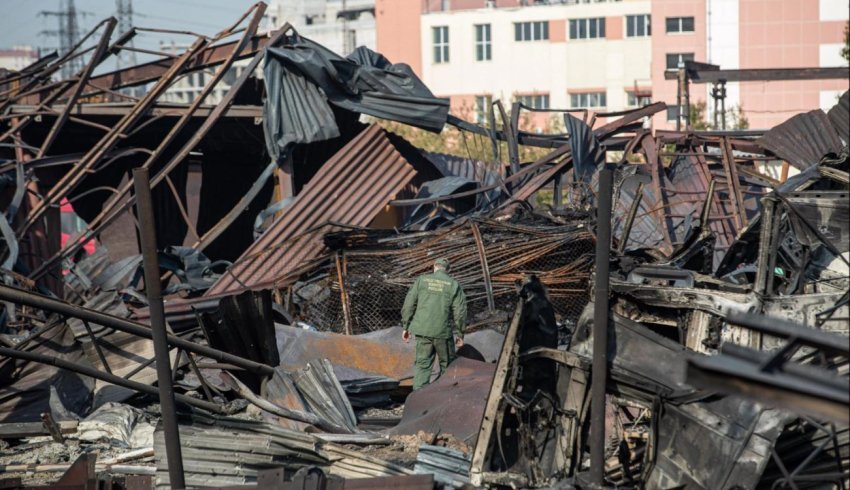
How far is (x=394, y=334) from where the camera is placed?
543 inches

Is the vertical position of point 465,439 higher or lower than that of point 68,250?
lower

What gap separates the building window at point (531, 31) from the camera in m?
59.1

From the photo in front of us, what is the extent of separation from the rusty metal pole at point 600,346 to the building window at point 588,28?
52.4 m

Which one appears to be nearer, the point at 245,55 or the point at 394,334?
the point at 394,334

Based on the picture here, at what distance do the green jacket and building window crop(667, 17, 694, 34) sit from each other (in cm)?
4510

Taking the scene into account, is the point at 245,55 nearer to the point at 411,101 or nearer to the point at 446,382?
the point at 411,101

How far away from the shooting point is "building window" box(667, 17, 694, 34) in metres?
54.7

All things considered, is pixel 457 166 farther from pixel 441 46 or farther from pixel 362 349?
pixel 441 46

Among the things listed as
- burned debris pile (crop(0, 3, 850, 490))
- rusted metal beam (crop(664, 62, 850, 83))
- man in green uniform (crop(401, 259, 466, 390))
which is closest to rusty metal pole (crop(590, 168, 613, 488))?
burned debris pile (crop(0, 3, 850, 490))

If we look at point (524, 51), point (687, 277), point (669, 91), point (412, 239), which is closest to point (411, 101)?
point (412, 239)

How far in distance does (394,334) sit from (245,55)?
663 cm

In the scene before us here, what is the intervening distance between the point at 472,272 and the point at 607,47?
149ft

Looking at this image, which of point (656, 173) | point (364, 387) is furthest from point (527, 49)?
point (364, 387)

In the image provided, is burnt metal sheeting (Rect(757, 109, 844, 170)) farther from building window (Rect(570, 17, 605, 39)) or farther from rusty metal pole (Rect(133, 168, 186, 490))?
building window (Rect(570, 17, 605, 39))
